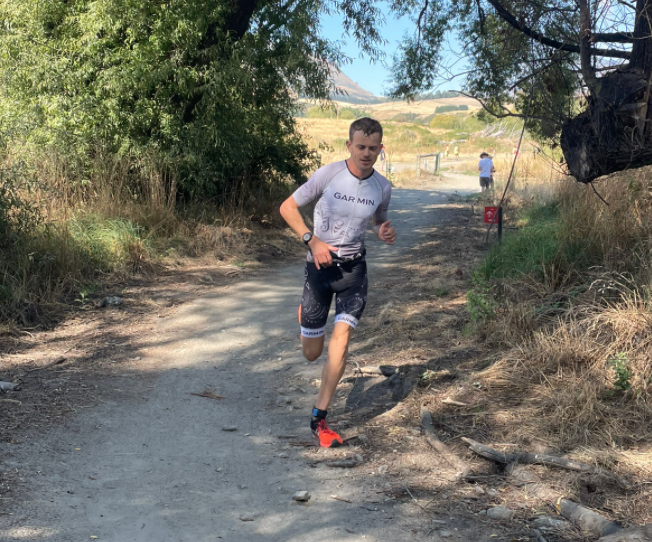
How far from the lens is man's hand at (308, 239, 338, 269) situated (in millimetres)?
4191

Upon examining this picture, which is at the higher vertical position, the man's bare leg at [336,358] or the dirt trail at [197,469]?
the man's bare leg at [336,358]

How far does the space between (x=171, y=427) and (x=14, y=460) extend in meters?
1.06

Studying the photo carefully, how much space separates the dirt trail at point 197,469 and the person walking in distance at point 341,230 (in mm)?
567

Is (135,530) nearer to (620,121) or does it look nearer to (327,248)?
(327,248)

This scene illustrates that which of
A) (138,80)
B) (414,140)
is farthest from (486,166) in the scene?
(414,140)

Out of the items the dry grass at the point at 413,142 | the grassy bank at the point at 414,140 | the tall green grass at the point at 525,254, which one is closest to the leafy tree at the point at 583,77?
the tall green grass at the point at 525,254

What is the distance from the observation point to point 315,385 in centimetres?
549

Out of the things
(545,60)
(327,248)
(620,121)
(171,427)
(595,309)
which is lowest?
(171,427)

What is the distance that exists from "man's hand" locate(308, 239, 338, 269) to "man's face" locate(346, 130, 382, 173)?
56cm

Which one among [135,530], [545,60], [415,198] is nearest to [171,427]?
[135,530]

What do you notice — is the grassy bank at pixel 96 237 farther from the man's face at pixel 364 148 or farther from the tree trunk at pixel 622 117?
the tree trunk at pixel 622 117

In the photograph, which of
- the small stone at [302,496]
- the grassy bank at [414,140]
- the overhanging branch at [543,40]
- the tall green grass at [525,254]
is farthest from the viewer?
the grassy bank at [414,140]

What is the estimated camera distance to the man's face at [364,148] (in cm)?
423

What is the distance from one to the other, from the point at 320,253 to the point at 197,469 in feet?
4.94
